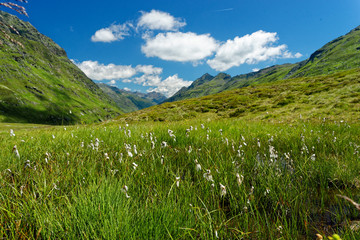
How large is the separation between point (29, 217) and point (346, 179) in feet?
16.2

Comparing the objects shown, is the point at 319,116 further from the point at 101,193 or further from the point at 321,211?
the point at 101,193

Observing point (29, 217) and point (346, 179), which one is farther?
point (346, 179)

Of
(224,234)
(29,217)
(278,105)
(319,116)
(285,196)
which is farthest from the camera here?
(278,105)

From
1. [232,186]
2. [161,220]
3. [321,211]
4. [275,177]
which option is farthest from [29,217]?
[321,211]

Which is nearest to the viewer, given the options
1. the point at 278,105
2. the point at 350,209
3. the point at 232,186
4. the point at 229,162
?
the point at 350,209

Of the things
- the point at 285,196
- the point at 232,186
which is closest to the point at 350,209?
the point at 285,196

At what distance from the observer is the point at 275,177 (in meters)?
3.06

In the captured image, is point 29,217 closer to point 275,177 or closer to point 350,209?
point 275,177

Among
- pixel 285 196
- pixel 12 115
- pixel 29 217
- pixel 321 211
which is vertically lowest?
pixel 321 211

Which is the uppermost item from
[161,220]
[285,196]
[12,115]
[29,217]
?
[12,115]

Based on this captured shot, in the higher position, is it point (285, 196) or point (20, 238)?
point (20, 238)

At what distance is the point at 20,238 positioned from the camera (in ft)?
6.58

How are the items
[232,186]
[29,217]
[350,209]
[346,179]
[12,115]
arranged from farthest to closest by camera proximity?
[12,115], [346,179], [232,186], [350,209], [29,217]

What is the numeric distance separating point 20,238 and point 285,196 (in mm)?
3438
